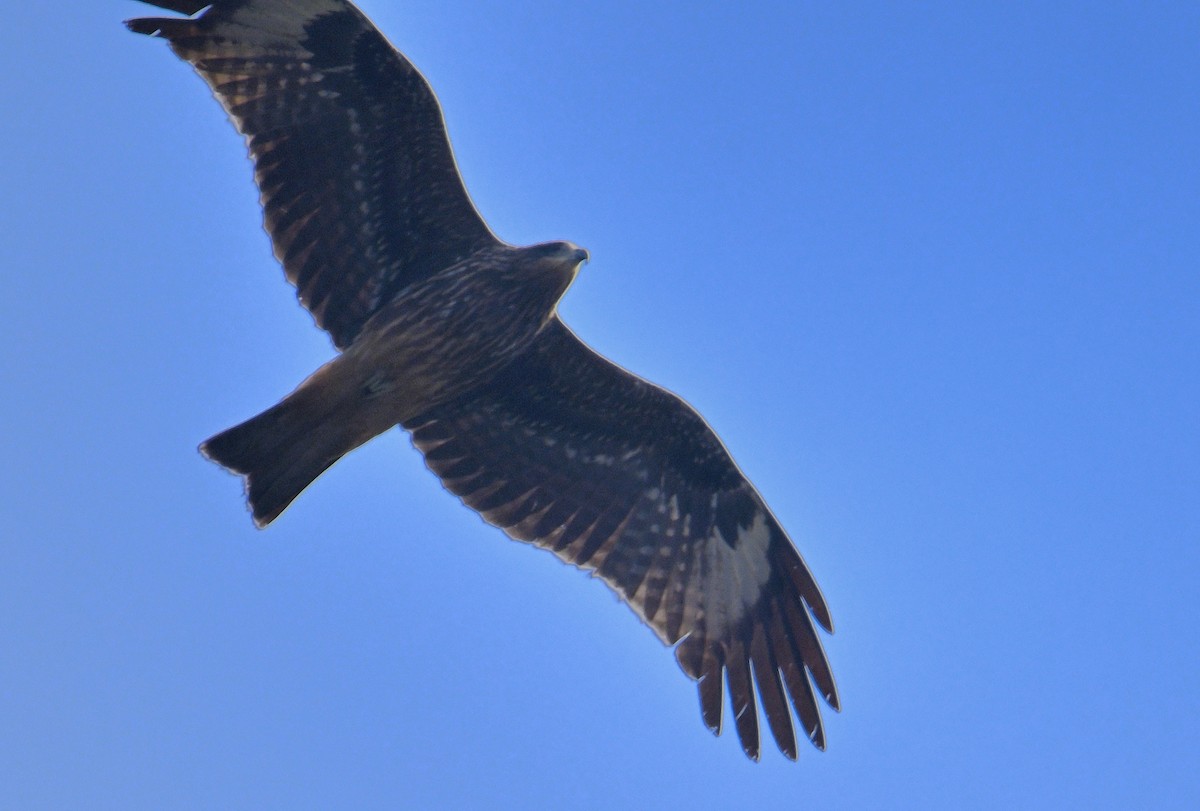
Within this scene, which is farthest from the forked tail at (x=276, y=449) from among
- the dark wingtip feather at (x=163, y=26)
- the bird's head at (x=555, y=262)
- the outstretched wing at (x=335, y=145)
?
the dark wingtip feather at (x=163, y=26)

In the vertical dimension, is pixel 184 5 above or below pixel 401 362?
above

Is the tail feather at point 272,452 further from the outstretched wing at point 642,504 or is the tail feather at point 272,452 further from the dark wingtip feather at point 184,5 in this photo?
the dark wingtip feather at point 184,5

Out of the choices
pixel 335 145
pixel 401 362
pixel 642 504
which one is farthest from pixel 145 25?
Result: pixel 642 504

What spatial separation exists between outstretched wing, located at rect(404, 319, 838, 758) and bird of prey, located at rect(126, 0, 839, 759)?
0.01 metres

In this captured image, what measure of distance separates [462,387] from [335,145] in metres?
1.56

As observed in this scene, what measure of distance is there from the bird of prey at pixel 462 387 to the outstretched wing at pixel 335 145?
12mm

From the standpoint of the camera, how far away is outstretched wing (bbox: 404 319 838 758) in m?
7.92

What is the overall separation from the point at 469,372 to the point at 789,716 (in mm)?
2778

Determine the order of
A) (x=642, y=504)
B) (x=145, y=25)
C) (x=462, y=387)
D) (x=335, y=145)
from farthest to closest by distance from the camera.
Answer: (x=642, y=504) < (x=462, y=387) < (x=335, y=145) < (x=145, y=25)

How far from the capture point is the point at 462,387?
7664 millimetres

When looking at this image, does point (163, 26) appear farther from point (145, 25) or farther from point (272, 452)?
point (272, 452)

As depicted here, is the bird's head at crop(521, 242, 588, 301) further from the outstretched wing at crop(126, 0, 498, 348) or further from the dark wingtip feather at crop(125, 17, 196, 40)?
the dark wingtip feather at crop(125, 17, 196, 40)

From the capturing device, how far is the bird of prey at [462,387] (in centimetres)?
708

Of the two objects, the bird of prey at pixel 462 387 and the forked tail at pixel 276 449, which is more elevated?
the bird of prey at pixel 462 387
